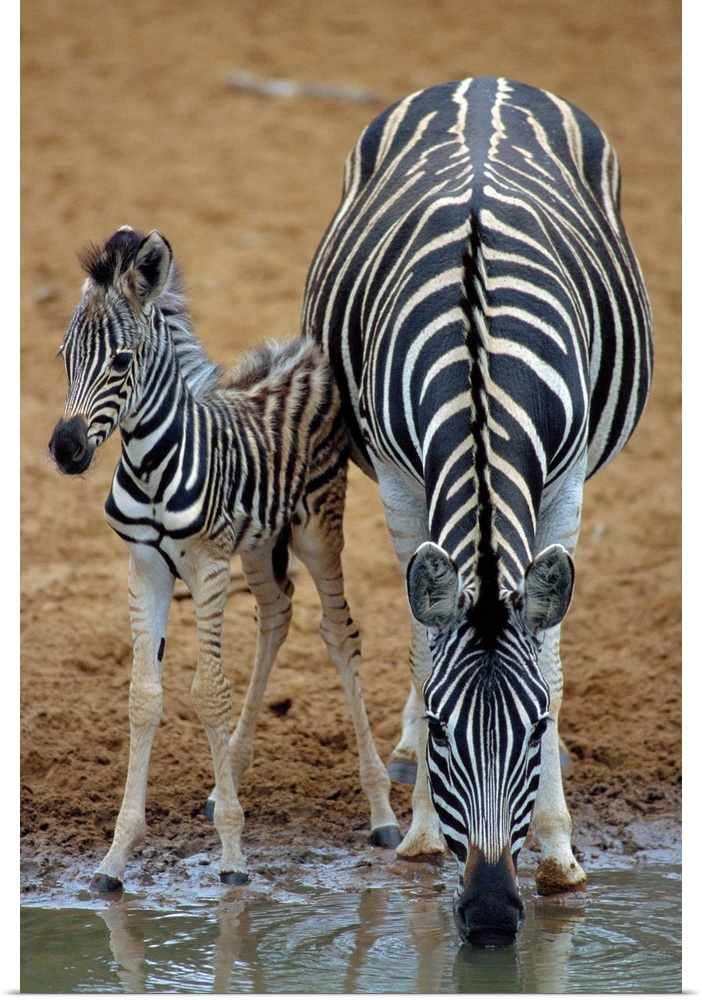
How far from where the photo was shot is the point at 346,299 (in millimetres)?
7184

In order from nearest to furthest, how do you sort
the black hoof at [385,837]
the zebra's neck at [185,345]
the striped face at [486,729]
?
1. the striped face at [486,729]
2. the zebra's neck at [185,345]
3. the black hoof at [385,837]

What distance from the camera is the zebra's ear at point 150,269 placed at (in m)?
5.92

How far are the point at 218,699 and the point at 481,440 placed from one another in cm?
185

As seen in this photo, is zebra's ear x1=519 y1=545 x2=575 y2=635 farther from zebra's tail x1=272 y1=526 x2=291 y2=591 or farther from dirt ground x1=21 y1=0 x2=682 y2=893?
zebra's tail x1=272 y1=526 x2=291 y2=591

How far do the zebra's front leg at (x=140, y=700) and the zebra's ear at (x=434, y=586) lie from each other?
1.74 meters

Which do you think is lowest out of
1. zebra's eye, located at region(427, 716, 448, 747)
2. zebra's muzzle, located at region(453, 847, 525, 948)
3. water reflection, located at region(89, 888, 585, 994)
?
water reflection, located at region(89, 888, 585, 994)

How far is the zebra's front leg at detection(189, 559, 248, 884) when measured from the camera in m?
6.22

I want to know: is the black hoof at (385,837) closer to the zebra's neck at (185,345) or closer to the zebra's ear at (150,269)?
the zebra's neck at (185,345)

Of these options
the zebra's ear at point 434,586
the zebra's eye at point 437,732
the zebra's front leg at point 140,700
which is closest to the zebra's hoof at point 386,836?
the zebra's front leg at point 140,700

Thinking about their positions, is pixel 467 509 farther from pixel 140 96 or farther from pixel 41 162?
pixel 140 96

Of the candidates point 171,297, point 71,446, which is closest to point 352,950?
point 71,446

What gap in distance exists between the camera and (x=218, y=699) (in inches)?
248

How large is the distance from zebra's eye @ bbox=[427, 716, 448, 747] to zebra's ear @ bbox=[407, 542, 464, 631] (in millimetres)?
342

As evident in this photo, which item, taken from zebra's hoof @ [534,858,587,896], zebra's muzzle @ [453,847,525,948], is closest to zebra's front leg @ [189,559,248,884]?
zebra's hoof @ [534,858,587,896]
